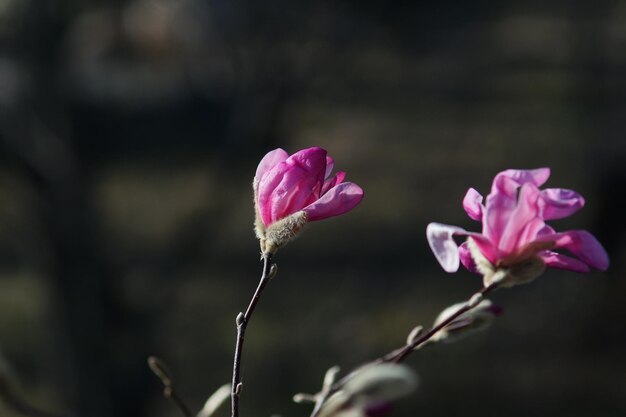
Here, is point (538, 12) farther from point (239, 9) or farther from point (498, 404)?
point (239, 9)

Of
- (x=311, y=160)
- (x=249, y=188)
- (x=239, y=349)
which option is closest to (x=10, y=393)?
(x=239, y=349)

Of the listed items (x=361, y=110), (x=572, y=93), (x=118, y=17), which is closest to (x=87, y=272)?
(x=118, y=17)

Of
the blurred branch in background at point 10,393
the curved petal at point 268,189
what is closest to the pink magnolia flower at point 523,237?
the curved petal at point 268,189

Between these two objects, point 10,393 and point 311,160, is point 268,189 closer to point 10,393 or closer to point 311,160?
point 311,160

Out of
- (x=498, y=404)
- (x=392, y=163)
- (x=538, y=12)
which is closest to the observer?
(x=498, y=404)

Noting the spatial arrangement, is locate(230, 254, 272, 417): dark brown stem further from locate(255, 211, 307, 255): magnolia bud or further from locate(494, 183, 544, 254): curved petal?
locate(494, 183, 544, 254): curved petal

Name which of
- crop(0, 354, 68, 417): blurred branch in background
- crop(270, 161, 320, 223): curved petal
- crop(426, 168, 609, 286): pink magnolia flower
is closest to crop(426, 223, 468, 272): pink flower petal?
crop(426, 168, 609, 286): pink magnolia flower

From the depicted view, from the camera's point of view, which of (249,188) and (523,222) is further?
(249,188)
